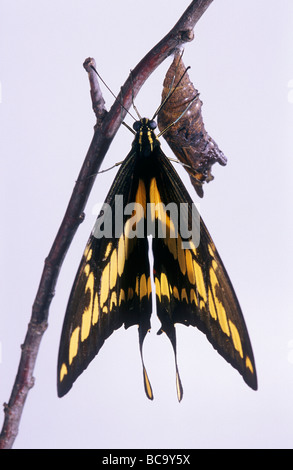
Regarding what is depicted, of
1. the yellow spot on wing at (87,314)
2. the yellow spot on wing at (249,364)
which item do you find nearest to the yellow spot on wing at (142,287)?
the yellow spot on wing at (87,314)

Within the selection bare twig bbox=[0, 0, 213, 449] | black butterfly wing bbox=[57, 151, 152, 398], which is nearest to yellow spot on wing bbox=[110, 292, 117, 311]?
black butterfly wing bbox=[57, 151, 152, 398]

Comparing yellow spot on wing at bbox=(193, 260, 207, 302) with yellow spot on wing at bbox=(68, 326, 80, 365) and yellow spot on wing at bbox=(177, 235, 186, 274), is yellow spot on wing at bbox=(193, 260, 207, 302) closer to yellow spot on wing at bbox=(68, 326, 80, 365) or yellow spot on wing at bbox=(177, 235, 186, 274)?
yellow spot on wing at bbox=(177, 235, 186, 274)

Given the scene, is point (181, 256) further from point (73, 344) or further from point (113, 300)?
point (73, 344)

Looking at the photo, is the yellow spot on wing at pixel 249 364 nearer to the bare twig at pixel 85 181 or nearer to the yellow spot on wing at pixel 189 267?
the yellow spot on wing at pixel 189 267

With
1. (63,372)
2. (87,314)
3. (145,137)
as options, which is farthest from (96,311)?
(145,137)

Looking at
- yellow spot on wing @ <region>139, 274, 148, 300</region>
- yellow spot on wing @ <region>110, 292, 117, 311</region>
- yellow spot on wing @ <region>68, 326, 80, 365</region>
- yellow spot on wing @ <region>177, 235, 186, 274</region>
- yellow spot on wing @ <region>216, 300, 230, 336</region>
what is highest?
yellow spot on wing @ <region>177, 235, 186, 274</region>
